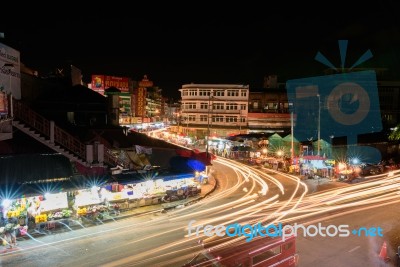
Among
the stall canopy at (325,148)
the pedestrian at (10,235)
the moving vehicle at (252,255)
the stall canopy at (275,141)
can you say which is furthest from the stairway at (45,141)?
the stall canopy at (275,141)

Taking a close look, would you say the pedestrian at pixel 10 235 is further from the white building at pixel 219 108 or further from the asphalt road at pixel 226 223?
the white building at pixel 219 108

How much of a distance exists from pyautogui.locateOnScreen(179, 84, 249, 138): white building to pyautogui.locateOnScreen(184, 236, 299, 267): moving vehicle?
58708 millimetres

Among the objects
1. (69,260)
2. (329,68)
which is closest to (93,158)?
(69,260)

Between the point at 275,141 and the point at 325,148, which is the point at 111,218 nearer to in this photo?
the point at 325,148

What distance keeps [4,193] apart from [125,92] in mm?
57324

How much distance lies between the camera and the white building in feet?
236

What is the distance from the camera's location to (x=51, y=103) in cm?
2952

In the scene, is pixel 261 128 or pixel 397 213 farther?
pixel 261 128

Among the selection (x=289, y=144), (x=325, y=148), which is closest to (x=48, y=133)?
(x=325, y=148)

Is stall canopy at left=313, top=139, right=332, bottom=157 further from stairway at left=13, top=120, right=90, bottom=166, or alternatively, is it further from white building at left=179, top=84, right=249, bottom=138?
stairway at left=13, top=120, right=90, bottom=166

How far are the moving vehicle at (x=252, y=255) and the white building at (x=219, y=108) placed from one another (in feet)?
193

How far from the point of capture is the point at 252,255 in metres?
11.5

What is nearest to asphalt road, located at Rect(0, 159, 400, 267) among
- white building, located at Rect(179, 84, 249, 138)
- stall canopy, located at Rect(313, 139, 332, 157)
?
stall canopy, located at Rect(313, 139, 332, 157)

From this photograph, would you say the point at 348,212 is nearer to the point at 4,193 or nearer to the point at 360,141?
the point at 4,193
